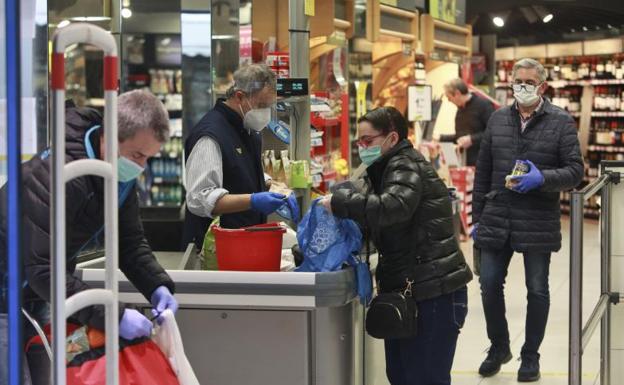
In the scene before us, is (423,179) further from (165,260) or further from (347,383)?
(165,260)

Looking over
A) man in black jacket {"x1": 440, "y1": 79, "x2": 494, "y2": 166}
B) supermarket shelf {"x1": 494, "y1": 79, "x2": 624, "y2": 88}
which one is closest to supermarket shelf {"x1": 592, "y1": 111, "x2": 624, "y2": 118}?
supermarket shelf {"x1": 494, "y1": 79, "x2": 624, "y2": 88}

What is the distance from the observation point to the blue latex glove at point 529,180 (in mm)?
5266

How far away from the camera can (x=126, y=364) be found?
9.08 ft

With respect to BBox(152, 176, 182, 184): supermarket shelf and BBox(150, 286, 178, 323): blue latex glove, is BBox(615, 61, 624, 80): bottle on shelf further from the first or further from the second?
BBox(150, 286, 178, 323): blue latex glove

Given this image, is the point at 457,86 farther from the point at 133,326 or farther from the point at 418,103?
the point at 133,326

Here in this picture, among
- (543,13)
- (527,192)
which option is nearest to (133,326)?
(527,192)

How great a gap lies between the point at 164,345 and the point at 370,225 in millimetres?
1229

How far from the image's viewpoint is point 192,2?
845 centimetres

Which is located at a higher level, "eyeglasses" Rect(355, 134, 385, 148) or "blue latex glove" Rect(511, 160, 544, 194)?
"eyeglasses" Rect(355, 134, 385, 148)

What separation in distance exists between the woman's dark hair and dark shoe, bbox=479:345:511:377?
203cm

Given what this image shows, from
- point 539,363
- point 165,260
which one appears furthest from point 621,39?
point 165,260

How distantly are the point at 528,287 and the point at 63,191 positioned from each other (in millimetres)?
3816

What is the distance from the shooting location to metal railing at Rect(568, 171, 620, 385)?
4109 mm

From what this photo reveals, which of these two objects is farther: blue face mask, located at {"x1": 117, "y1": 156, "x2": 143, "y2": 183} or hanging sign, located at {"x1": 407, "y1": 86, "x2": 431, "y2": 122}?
hanging sign, located at {"x1": 407, "y1": 86, "x2": 431, "y2": 122}
